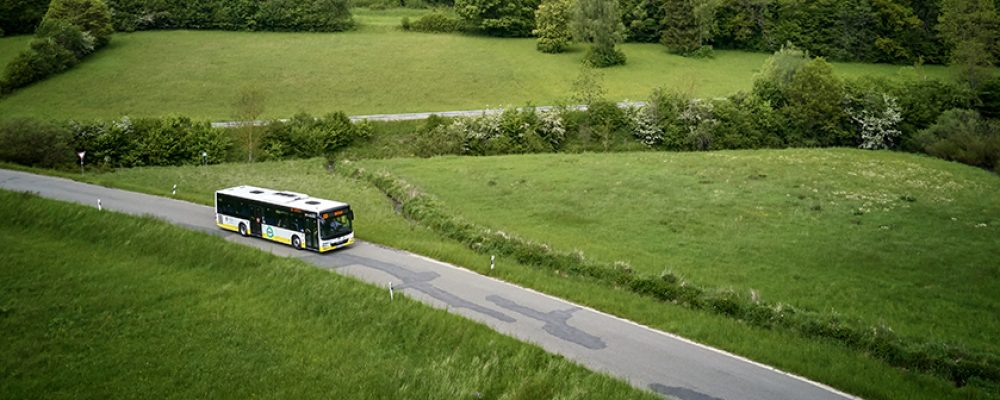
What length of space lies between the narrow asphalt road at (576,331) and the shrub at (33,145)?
25080 mm

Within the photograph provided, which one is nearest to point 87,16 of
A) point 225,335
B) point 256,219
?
point 256,219

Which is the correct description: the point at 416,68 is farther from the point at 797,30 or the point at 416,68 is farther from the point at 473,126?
the point at 797,30

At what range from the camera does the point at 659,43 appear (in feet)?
336

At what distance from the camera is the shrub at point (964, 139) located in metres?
55.9

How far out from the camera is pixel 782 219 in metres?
37.1

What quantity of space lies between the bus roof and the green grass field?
28.4 feet

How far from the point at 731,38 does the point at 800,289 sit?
267ft

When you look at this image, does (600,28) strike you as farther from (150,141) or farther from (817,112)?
(150,141)

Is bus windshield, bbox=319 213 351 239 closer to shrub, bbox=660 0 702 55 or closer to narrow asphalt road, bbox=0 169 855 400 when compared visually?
narrow asphalt road, bbox=0 169 855 400

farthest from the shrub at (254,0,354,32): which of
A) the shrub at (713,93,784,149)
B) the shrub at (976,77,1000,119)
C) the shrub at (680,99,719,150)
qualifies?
the shrub at (976,77,1000,119)

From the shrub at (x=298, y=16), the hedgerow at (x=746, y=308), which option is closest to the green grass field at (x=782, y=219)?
the hedgerow at (x=746, y=308)

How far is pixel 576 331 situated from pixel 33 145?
4761 cm

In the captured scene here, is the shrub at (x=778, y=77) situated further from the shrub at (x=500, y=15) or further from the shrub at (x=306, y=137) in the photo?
the shrub at (x=500, y=15)

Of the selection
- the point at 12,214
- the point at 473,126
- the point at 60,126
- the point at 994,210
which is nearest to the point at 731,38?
the point at 473,126
